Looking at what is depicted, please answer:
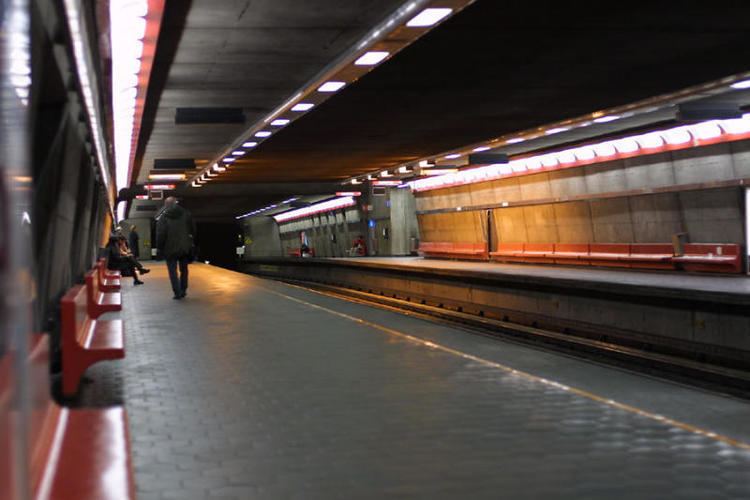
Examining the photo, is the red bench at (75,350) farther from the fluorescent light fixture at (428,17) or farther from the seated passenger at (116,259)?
the seated passenger at (116,259)

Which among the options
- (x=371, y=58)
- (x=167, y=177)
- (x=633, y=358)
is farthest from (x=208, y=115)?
(x=167, y=177)

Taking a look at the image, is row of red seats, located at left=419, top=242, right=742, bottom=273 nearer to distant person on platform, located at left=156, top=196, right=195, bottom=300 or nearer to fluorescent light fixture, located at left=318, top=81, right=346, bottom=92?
fluorescent light fixture, located at left=318, top=81, right=346, bottom=92

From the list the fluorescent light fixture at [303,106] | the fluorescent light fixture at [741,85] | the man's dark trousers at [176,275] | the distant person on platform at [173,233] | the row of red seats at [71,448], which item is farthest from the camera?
the man's dark trousers at [176,275]

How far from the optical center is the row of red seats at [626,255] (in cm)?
1572

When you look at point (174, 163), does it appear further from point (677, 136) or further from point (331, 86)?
point (677, 136)

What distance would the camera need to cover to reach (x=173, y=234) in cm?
1473

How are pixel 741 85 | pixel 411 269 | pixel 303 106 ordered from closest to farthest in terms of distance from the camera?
1. pixel 741 85
2. pixel 303 106
3. pixel 411 269

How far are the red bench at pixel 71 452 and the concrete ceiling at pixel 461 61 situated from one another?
538cm

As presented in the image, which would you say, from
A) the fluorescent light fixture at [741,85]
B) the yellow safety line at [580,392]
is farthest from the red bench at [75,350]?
the fluorescent light fixture at [741,85]

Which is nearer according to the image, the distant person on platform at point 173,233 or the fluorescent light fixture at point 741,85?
the fluorescent light fixture at point 741,85

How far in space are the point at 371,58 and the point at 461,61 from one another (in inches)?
49.1

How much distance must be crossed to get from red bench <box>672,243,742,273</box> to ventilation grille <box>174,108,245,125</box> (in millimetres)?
8212

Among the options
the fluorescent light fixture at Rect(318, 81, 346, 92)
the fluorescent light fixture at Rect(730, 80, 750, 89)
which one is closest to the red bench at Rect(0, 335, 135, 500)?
the fluorescent light fixture at Rect(318, 81, 346, 92)

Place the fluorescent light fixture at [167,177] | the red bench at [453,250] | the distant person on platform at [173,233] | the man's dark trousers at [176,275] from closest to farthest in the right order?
the distant person on platform at [173,233]
the man's dark trousers at [176,275]
the red bench at [453,250]
the fluorescent light fixture at [167,177]
